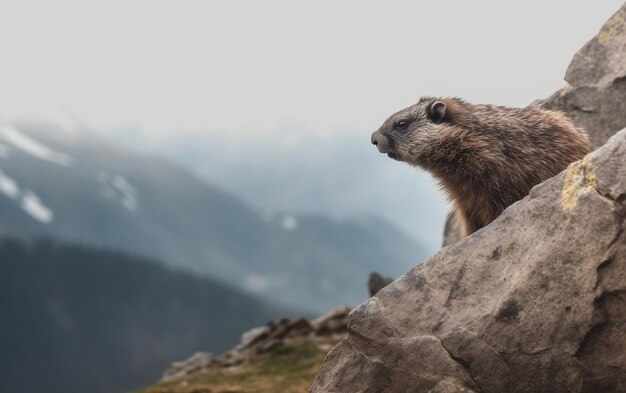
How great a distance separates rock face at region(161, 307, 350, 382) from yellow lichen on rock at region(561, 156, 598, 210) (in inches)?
1033

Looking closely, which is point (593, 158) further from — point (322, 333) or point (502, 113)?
point (322, 333)

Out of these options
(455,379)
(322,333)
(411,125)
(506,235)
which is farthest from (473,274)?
(322,333)

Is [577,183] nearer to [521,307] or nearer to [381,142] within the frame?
[521,307]

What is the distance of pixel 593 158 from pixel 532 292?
227 cm

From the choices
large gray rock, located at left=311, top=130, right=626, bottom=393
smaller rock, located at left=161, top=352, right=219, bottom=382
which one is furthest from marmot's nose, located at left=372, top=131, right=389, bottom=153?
smaller rock, located at left=161, top=352, right=219, bottom=382

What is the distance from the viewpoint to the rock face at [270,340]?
3575cm

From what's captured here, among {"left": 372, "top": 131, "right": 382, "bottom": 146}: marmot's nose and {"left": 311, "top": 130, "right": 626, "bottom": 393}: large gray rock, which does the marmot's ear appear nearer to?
{"left": 372, "top": 131, "right": 382, "bottom": 146}: marmot's nose

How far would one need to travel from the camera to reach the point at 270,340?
37688 mm

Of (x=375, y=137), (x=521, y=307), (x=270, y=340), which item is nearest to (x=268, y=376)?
(x=270, y=340)

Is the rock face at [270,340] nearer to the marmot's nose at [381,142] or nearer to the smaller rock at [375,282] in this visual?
the smaller rock at [375,282]

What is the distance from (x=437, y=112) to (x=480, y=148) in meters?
1.44

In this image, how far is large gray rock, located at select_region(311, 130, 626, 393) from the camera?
9125 mm

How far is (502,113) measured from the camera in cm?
1349

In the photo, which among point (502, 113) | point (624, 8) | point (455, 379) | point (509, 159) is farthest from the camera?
point (624, 8)
